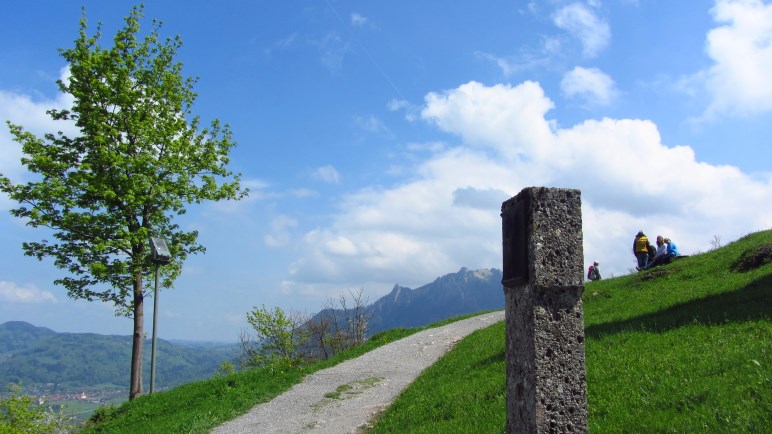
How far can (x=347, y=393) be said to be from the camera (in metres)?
16.1

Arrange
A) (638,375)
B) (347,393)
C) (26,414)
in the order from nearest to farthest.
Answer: (638,375) → (347,393) → (26,414)

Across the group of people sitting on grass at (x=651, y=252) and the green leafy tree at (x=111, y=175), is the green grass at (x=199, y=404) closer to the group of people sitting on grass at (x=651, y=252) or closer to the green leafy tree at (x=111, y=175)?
the green leafy tree at (x=111, y=175)

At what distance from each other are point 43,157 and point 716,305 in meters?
23.8

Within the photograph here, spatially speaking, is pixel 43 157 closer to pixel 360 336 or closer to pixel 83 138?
pixel 83 138

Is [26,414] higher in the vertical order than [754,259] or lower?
lower

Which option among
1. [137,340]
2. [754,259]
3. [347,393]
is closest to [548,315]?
[347,393]

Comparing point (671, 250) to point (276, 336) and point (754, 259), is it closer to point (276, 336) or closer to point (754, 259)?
point (754, 259)

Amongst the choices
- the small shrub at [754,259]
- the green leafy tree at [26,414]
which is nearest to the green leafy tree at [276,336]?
the green leafy tree at [26,414]

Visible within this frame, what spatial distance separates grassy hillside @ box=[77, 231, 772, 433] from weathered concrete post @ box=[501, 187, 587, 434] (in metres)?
3.04

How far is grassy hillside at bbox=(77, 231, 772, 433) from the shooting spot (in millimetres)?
7418

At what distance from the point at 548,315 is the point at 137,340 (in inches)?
883

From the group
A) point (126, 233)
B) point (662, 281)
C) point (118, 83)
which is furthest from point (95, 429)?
point (662, 281)

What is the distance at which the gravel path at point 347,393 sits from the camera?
13.2 meters

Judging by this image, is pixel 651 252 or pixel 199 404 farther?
pixel 651 252
